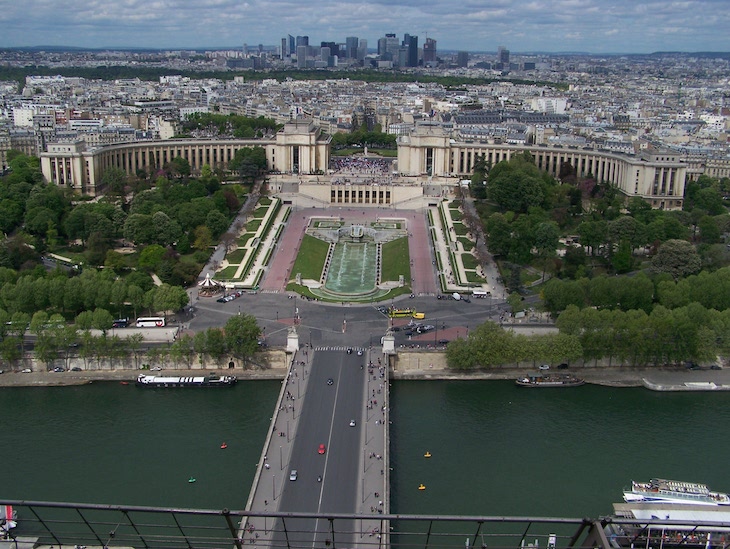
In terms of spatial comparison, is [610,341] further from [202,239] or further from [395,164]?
[395,164]

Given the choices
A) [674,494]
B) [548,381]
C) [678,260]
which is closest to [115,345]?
[548,381]

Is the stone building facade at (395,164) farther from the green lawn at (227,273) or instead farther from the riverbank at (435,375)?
the riverbank at (435,375)

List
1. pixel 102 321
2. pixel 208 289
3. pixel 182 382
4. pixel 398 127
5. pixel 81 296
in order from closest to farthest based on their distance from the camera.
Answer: pixel 182 382, pixel 102 321, pixel 81 296, pixel 208 289, pixel 398 127

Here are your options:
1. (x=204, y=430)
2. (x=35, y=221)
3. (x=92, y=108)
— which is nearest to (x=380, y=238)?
(x=35, y=221)

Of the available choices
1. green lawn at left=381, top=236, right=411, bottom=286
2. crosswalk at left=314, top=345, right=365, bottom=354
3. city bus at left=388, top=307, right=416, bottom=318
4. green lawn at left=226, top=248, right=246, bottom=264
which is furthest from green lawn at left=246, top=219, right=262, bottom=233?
crosswalk at left=314, top=345, right=365, bottom=354

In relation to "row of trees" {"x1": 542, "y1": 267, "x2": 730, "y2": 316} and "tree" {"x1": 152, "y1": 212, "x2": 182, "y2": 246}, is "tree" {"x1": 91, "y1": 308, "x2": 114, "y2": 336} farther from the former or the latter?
"row of trees" {"x1": 542, "y1": 267, "x2": 730, "y2": 316}

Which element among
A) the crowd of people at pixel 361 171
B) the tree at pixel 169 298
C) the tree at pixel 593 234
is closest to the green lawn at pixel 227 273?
the tree at pixel 169 298
